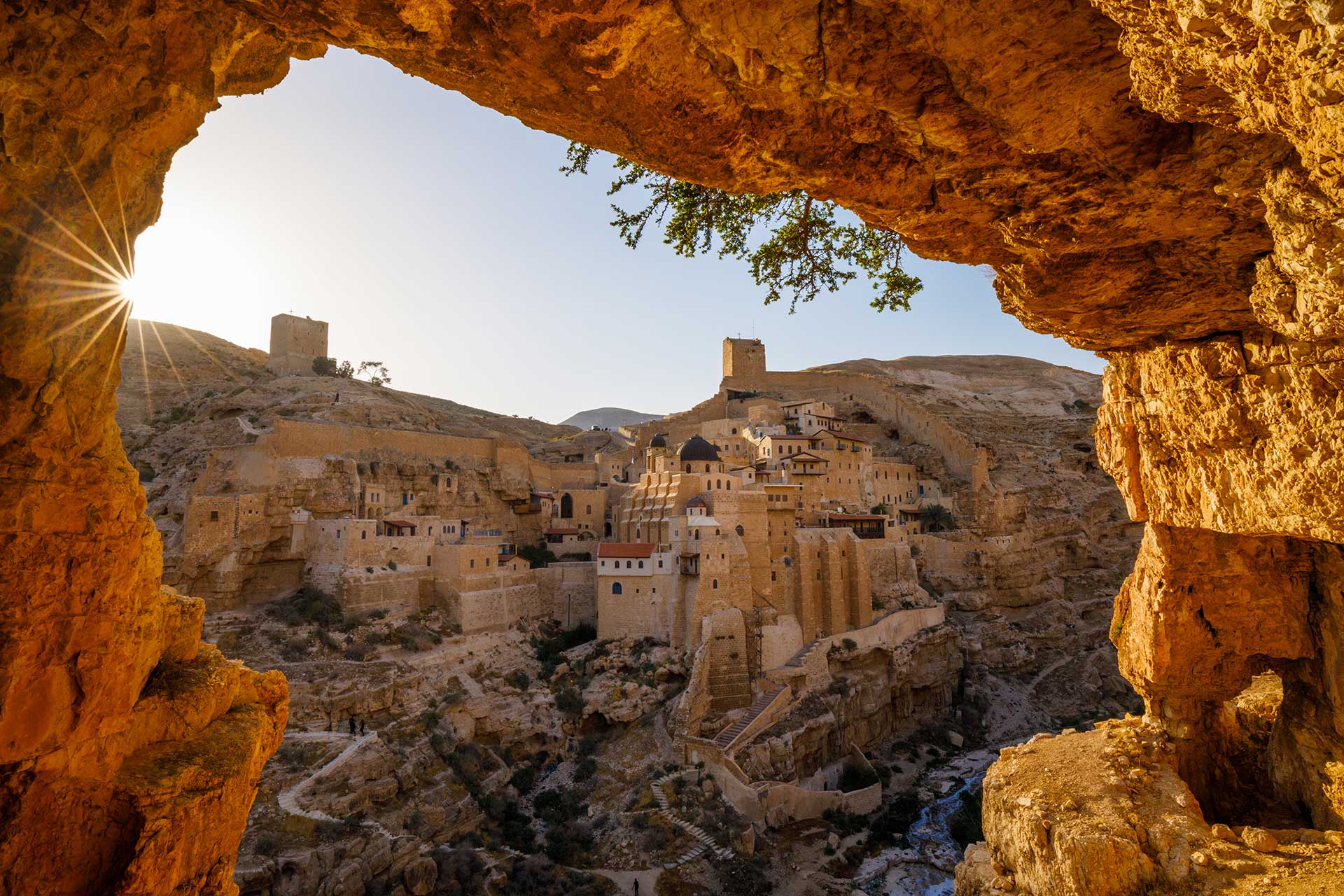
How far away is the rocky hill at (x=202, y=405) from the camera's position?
29.5 metres

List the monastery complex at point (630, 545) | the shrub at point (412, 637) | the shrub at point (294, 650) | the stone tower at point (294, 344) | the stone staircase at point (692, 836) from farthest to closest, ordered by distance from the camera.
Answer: the stone tower at point (294, 344) < the monastery complex at point (630, 545) < the shrub at point (412, 637) < the shrub at point (294, 650) < the stone staircase at point (692, 836)

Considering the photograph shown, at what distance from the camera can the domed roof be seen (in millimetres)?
A: 35656

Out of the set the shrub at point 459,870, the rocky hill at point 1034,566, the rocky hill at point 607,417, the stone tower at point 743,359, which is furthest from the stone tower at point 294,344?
the rocky hill at point 607,417

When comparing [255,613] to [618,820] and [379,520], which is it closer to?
[379,520]

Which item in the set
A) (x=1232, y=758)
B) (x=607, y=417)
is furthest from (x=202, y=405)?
(x=607, y=417)

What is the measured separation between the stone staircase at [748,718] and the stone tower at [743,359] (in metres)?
33.7

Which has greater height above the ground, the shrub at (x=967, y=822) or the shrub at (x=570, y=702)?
the shrub at (x=570, y=702)

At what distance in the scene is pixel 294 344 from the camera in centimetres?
4650

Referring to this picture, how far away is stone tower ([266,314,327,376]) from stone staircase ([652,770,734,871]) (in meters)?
36.5

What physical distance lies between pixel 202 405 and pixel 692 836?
32123 millimetres

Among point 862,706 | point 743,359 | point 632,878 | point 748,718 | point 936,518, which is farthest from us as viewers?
point 743,359

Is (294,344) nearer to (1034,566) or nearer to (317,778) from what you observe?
(317,778)

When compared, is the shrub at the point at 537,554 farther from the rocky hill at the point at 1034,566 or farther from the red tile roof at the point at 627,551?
the rocky hill at the point at 1034,566

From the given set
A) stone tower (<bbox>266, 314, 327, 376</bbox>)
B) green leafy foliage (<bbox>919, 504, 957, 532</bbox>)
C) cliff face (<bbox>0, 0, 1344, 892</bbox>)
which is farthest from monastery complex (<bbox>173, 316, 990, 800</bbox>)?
cliff face (<bbox>0, 0, 1344, 892</bbox>)
